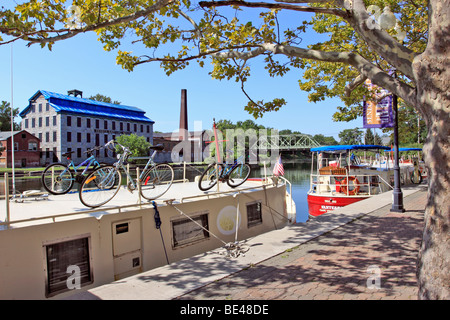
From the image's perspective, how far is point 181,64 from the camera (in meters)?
9.48

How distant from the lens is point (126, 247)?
6.92 meters

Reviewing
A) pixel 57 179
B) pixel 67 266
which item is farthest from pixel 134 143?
pixel 67 266

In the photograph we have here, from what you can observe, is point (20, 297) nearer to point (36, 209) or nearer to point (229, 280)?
point (36, 209)

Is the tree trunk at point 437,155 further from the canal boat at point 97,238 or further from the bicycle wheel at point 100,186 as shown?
the bicycle wheel at point 100,186

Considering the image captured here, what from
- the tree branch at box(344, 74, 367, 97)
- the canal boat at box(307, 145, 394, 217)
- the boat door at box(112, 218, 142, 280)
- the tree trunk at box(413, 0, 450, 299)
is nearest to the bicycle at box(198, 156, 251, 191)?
the boat door at box(112, 218, 142, 280)

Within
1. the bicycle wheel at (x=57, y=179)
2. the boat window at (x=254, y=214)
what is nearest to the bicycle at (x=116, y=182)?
the bicycle wheel at (x=57, y=179)

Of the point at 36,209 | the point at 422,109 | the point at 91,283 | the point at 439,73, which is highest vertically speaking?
the point at 439,73

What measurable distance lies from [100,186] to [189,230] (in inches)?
99.6

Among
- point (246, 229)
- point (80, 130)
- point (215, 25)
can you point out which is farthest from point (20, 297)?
point (80, 130)

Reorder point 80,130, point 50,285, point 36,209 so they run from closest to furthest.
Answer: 1. point 50,285
2. point 36,209
3. point 80,130

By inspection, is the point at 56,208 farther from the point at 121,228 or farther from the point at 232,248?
the point at 232,248

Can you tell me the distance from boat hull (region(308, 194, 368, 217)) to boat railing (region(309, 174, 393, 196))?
41 cm

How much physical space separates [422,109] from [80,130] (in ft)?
205

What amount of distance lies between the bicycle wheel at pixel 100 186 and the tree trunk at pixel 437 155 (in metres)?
6.29
